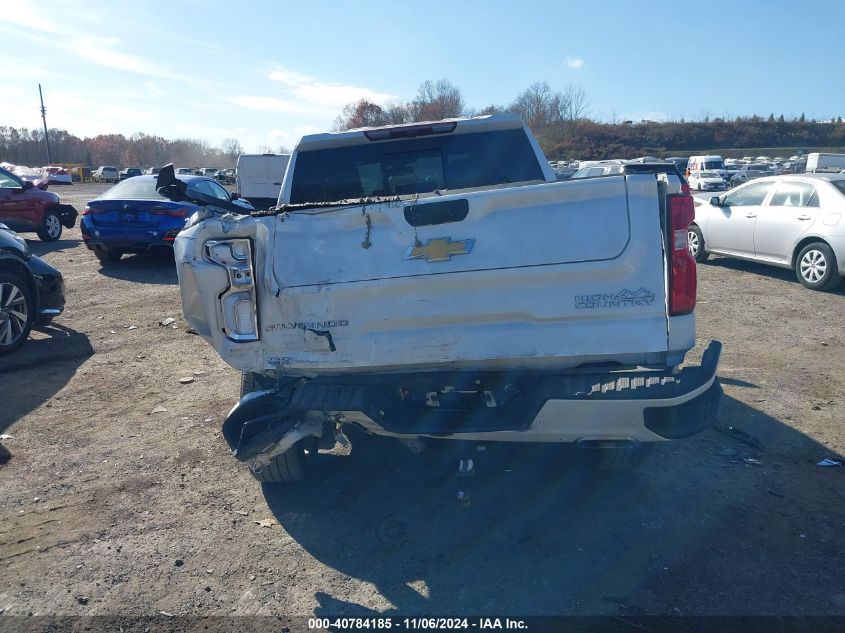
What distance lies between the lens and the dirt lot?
10.2 ft

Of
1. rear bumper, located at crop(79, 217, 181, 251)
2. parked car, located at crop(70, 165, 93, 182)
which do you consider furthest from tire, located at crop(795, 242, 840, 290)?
parked car, located at crop(70, 165, 93, 182)

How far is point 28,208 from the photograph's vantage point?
15.0 metres

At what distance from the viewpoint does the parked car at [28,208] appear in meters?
14.6

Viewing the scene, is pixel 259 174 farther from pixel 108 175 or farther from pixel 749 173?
pixel 108 175

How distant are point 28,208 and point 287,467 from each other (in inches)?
555

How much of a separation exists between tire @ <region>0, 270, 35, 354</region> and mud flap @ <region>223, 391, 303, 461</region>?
4.74m

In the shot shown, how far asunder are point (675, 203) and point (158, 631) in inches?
120

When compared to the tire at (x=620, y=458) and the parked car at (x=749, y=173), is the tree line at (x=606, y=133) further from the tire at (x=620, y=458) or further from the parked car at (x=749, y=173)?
the tire at (x=620, y=458)

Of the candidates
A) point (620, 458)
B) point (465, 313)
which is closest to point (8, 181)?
point (465, 313)

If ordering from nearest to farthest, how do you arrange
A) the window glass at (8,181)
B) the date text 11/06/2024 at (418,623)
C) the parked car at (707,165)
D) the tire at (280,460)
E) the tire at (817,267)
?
the date text 11/06/2024 at (418,623)
the tire at (280,460)
the tire at (817,267)
the window glass at (8,181)
the parked car at (707,165)

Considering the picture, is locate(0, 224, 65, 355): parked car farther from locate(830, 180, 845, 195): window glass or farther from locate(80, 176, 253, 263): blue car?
locate(830, 180, 845, 195): window glass

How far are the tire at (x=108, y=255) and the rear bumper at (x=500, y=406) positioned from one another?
9.77m

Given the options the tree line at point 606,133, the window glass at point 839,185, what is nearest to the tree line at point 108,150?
the tree line at point 606,133

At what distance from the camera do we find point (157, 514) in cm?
391
